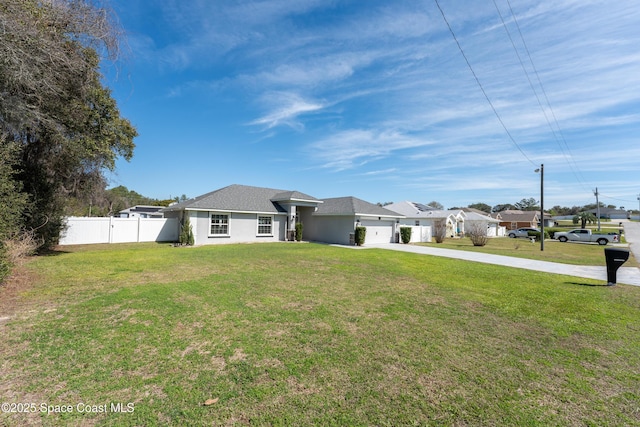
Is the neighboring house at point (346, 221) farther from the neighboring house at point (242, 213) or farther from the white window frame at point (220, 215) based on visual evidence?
the white window frame at point (220, 215)

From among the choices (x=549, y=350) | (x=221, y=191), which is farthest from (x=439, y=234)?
(x=549, y=350)

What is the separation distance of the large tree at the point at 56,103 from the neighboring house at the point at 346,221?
14.4 meters

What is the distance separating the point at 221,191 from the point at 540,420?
71.0 ft

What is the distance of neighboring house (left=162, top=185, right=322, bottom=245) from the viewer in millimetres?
18984

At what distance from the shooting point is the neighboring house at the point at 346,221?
71.3ft

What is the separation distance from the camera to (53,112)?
9.37 meters

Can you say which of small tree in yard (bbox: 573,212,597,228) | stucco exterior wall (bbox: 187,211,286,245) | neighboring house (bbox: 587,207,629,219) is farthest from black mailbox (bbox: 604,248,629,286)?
neighboring house (bbox: 587,207,629,219)

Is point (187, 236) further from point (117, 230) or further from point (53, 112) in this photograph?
point (53, 112)

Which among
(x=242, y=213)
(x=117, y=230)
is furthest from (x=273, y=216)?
(x=117, y=230)

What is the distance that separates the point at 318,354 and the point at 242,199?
18959 mm

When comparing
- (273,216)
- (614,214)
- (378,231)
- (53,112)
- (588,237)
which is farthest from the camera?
(614,214)

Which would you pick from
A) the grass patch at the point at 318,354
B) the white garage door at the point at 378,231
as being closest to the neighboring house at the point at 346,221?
the white garage door at the point at 378,231

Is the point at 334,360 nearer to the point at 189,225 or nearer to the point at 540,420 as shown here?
the point at 540,420

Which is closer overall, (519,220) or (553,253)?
(553,253)
